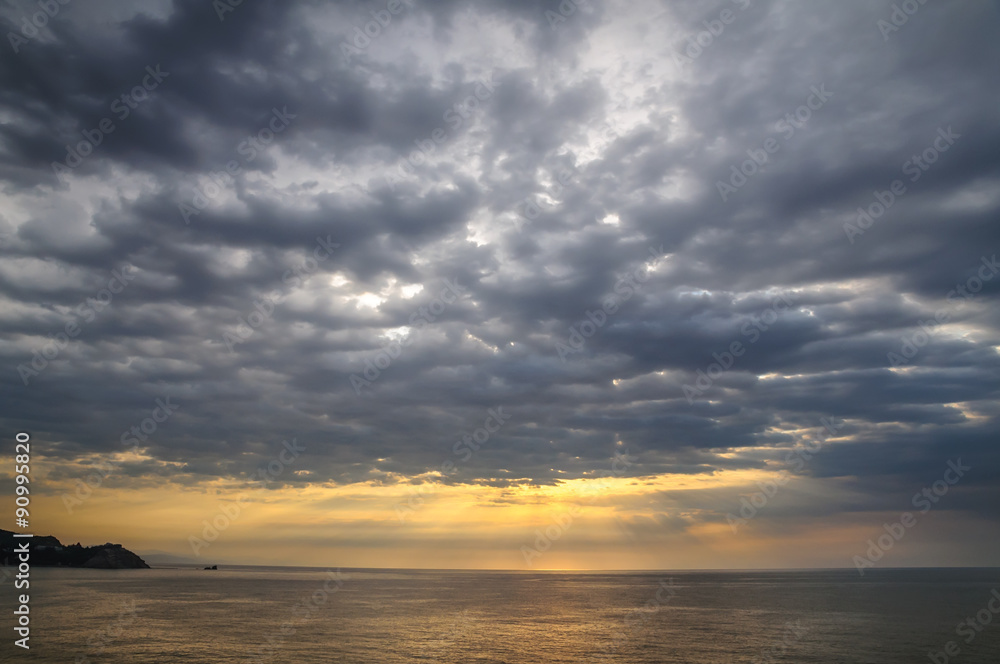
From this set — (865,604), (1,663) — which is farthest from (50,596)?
(865,604)

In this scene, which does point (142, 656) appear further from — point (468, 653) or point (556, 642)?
point (556, 642)

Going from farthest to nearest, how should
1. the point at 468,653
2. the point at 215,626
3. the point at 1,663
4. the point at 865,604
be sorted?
1. the point at 865,604
2. the point at 215,626
3. the point at 468,653
4. the point at 1,663

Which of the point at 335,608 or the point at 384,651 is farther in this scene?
the point at 335,608

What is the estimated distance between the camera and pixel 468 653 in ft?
194

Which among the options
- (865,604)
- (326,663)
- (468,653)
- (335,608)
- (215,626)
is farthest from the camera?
(865,604)

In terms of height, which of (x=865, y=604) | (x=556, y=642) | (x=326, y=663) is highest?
(x=326, y=663)

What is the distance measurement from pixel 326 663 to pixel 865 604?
Result: 115317 mm
